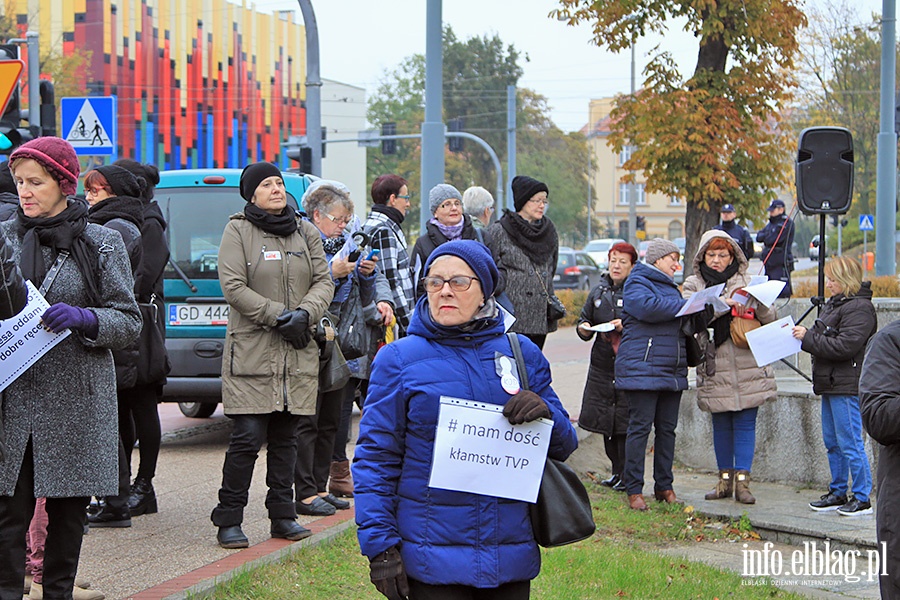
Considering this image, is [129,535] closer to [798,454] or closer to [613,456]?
[613,456]

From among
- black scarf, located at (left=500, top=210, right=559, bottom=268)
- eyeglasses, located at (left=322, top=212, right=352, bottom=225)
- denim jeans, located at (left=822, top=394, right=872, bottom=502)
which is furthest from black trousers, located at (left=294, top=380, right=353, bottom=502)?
denim jeans, located at (left=822, top=394, right=872, bottom=502)

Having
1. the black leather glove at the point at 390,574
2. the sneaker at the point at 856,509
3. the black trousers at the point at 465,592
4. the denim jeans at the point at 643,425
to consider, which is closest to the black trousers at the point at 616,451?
the denim jeans at the point at 643,425

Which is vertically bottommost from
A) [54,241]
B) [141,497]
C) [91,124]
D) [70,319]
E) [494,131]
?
[141,497]

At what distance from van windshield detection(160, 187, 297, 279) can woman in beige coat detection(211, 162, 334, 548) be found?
3.16 metres

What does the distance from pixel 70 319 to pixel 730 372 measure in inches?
224

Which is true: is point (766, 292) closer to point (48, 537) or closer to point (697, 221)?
point (48, 537)

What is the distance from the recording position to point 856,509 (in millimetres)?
8883

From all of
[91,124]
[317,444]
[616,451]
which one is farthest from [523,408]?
[91,124]

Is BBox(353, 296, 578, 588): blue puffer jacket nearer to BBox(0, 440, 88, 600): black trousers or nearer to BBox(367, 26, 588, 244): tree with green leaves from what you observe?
BBox(0, 440, 88, 600): black trousers

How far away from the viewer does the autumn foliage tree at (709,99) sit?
15.5 meters

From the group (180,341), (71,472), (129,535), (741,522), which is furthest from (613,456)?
(71,472)

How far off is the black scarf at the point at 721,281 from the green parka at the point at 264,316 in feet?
10.9

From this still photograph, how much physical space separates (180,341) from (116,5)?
172 feet

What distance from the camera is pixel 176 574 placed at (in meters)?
6.00
